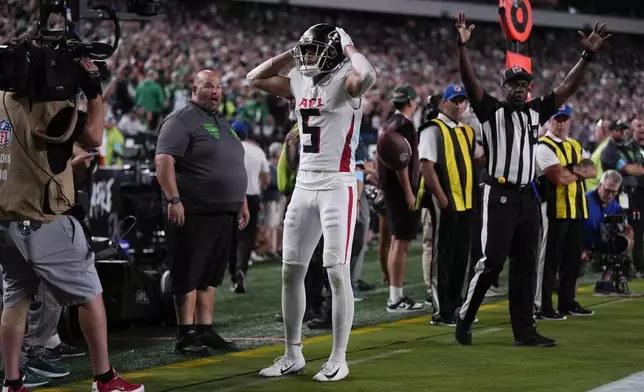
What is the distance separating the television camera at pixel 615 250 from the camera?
1188cm

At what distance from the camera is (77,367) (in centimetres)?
770

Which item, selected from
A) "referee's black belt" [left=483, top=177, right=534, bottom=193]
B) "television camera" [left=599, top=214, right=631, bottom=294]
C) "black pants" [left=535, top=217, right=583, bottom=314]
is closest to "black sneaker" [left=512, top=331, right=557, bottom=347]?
"referee's black belt" [left=483, top=177, right=534, bottom=193]

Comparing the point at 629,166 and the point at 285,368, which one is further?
the point at 629,166

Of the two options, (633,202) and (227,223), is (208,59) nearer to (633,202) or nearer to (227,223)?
(633,202)

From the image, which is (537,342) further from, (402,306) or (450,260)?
(402,306)

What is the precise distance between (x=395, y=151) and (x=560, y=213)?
1.57 metres

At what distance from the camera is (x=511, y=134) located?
26.6ft

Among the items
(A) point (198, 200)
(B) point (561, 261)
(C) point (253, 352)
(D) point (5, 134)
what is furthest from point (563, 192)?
(D) point (5, 134)

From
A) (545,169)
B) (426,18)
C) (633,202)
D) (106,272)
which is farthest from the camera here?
(426,18)

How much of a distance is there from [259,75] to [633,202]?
296 inches

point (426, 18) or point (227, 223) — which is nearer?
point (227, 223)

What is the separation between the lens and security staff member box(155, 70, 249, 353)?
8.13m

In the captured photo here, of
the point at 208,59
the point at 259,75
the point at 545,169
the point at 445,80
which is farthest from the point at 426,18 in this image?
the point at 259,75

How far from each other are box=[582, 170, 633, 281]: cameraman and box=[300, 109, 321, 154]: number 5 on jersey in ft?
18.9
